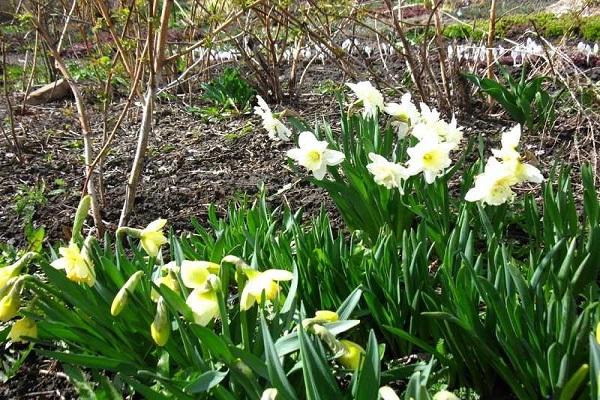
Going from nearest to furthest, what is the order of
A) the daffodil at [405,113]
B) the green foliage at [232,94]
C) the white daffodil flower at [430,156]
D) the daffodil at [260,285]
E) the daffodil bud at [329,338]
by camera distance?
the daffodil bud at [329,338] < the daffodil at [260,285] < the white daffodil flower at [430,156] < the daffodil at [405,113] < the green foliage at [232,94]

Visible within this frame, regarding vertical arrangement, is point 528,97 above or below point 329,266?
above

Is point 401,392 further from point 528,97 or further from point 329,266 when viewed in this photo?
point 528,97

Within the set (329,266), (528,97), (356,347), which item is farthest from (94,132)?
(356,347)

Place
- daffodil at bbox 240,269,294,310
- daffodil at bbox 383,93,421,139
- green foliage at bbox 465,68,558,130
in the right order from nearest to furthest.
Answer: daffodil at bbox 240,269,294,310 → daffodil at bbox 383,93,421,139 → green foliage at bbox 465,68,558,130

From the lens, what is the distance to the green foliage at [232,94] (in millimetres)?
4637

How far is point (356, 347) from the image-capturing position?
1273 mm

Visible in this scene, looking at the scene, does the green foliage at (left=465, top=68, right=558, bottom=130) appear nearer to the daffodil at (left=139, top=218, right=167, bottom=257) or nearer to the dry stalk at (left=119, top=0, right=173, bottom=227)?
the dry stalk at (left=119, top=0, right=173, bottom=227)

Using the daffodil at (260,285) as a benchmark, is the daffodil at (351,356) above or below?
below

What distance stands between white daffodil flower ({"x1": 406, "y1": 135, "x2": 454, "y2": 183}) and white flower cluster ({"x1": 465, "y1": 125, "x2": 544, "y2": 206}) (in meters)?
0.14

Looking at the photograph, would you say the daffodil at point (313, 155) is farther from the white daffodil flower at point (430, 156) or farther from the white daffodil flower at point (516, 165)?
the white daffodil flower at point (516, 165)

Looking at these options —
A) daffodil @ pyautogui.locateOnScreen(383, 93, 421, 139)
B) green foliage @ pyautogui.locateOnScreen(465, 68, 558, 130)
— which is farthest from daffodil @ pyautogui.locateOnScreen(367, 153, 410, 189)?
green foliage @ pyautogui.locateOnScreen(465, 68, 558, 130)

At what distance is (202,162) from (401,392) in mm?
2291

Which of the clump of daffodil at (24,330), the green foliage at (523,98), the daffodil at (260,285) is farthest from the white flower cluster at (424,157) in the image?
the green foliage at (523,98)

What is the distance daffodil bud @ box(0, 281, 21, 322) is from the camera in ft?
4.43
